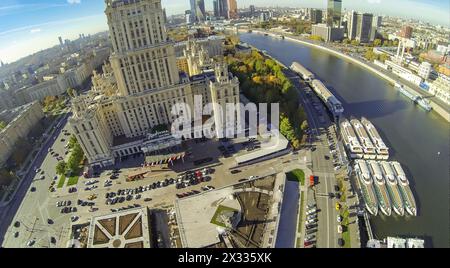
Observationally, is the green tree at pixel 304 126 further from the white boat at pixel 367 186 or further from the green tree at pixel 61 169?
the green tree at pixel 61 169

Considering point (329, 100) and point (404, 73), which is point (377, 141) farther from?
point (404, 73)

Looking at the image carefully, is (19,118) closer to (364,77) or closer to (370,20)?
(364,77)

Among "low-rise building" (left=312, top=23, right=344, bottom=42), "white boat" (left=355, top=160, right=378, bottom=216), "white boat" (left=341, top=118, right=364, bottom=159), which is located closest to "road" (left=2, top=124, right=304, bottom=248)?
"white boat" (left=355, top=160, right=378, bottom=216)

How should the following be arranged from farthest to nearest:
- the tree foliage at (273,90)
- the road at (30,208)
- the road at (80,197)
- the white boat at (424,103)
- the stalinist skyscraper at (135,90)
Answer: the white boat at (424,103), the tree foliage at (273,90), the stalinist skyscraper at (135,90), the road at (30,208), the road at (80,197)

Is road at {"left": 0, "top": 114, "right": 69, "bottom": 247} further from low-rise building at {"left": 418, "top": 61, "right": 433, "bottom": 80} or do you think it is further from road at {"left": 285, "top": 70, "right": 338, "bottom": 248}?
low-rise building at {"left": 418, "top": 61, "right": 433, "bottom": 80}

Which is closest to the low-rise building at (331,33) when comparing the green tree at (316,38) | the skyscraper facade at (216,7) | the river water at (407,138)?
the green tree at (316,38)

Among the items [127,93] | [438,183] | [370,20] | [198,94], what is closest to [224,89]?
[198,94]

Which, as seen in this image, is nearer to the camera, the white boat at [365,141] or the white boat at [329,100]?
the white boat at [365,141]

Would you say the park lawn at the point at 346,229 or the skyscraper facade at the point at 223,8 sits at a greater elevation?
the skyscraper facade at the point at 223,8
